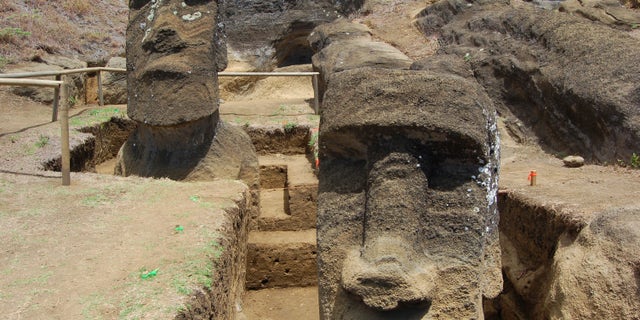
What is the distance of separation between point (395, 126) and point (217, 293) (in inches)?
59.0

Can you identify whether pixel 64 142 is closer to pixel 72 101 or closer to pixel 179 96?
pixel 179 96

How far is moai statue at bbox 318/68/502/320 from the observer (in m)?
3.00

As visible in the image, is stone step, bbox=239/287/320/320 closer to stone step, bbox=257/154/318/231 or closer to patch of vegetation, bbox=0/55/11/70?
stone step, bbox=257/154/318/231

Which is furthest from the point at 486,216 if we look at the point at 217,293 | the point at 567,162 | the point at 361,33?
the point at 361,33

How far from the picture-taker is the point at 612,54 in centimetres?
692

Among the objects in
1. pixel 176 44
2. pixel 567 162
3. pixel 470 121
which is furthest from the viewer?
pixel 567 162

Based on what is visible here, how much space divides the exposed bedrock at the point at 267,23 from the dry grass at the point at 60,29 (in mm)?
2624

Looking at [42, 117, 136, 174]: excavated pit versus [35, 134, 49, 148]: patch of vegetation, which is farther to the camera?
[42, 117, 136, 174]: excavated pit

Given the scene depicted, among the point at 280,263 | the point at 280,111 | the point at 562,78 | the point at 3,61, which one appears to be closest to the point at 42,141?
the point at 280,263

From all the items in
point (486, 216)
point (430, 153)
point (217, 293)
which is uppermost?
point (430, 153)

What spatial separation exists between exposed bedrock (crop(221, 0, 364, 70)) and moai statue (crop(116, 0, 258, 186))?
8989 millimetres

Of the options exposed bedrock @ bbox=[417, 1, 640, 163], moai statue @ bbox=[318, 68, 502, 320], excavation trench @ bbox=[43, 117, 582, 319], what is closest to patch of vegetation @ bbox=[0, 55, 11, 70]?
excavation trench @ bbox=[43, 117, 582, 319]

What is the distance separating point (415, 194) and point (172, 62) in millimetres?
3484

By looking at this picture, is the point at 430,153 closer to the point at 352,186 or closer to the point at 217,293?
the point at 352,186
